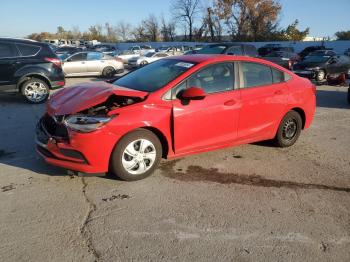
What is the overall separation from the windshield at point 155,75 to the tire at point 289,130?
197 centimetres

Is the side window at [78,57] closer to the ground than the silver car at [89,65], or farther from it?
farther from it

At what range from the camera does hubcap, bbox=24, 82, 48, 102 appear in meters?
9.96

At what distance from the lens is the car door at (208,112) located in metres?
4.68

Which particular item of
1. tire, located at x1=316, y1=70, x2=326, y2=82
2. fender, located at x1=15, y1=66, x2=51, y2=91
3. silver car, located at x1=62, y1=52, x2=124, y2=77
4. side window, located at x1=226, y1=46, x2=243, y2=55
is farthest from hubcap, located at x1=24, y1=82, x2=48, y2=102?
tire, located at x1=316, y1=70, x2=326, y2=82

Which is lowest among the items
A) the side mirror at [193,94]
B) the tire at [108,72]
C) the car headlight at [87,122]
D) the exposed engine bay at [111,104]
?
the tire at [108,72]

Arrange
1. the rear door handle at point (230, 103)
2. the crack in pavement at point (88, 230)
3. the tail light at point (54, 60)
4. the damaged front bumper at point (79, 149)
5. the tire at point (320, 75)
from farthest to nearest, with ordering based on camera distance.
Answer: the tire at point (320, 75)
the tail light at point (54, 60)
the rear door handle at point (230, 103)
the damaged front bumper at point (79, 149)
the crack in pavement at point (88, 230)

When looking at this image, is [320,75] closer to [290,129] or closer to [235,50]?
[235,50]

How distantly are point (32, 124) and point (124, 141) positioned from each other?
3.91 m

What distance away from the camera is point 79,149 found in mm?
4164

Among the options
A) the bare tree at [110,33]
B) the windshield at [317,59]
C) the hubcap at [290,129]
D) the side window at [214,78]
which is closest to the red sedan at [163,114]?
the side window at [214,78]

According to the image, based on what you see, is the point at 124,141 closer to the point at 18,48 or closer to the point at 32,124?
the point at 32,124

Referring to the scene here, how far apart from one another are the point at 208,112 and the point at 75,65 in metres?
14.2

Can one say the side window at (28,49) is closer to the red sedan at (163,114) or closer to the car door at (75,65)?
the red sedan at (163,114)

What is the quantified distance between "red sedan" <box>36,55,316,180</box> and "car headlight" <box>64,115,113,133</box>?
0.04 feet
